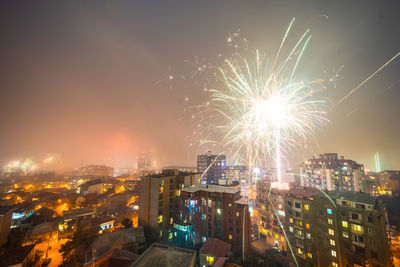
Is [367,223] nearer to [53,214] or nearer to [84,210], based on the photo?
[84,210]

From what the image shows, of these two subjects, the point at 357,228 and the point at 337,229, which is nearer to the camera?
the point at 357,228

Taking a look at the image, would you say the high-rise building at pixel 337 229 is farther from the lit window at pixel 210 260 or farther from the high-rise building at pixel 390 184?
the high-rise building at pixel 390 184

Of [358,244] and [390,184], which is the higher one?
[390,184]

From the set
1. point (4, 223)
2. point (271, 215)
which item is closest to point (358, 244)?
point (271, 215)

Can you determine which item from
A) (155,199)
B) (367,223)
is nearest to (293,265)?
(367,223)

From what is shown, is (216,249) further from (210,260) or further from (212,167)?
(212,167)

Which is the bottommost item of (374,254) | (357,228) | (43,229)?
(43,229)
